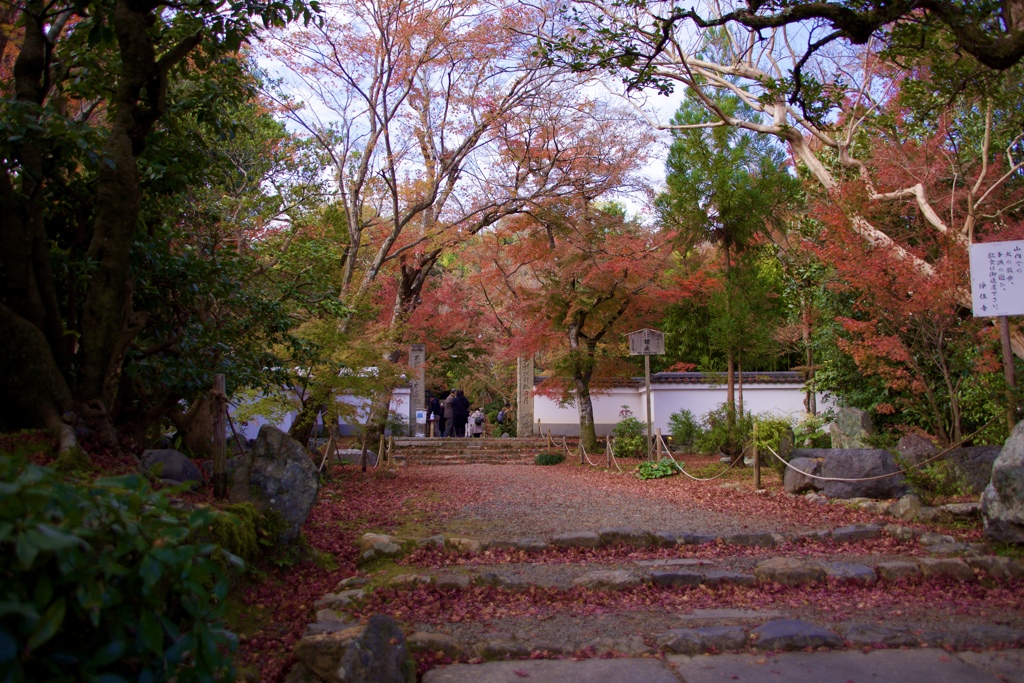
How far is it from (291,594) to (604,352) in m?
12.7

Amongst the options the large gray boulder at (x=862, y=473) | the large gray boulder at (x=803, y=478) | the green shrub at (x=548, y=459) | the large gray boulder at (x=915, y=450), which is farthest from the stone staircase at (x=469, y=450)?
the large gray boulder at (x=862, y=473)

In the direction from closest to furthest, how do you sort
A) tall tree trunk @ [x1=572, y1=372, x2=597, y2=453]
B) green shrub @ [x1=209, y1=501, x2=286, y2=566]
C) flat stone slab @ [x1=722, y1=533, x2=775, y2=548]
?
1. green shrub @ [x1=209, y1=501, x2=286, y2=566]
2. flat stone slab @ [x1=722, y1=533, x2=775, y2=548]
3. tall tree trunk @ [x1=572, y1=372, x2=597, y2=453]

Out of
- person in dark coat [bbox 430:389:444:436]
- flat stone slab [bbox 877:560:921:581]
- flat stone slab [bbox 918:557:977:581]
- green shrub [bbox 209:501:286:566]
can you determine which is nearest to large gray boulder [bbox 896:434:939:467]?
flat stone slab [bbox 918:557:977:581]

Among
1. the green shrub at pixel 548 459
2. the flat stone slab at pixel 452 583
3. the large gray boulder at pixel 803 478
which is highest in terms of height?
the large gray boulder at pixel 803 478

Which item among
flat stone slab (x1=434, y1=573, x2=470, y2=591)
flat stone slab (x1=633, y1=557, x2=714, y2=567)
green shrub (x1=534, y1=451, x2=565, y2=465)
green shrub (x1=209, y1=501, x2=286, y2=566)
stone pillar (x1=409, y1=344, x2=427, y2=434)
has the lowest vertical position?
green shrub (x1=534, y1=451, x2=565, y2=465)

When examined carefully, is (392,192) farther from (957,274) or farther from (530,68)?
(957,274)

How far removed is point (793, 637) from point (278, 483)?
3720mm

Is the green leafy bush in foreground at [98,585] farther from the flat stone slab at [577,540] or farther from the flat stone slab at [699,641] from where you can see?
the flat stone slab at [577,540]

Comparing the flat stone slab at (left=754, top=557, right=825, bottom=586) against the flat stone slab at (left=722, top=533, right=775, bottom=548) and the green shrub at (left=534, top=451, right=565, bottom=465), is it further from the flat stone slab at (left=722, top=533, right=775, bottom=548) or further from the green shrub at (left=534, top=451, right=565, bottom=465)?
the green shrub at (left=534, top=451, right=565, bottom=465)

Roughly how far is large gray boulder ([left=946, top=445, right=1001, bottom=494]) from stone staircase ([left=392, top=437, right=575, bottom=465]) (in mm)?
9847

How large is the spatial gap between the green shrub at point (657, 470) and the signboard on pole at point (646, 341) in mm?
2217

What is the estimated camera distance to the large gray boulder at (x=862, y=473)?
8477mm

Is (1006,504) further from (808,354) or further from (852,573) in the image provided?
(808,354)

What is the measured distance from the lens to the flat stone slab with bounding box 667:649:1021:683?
3.50 meters
